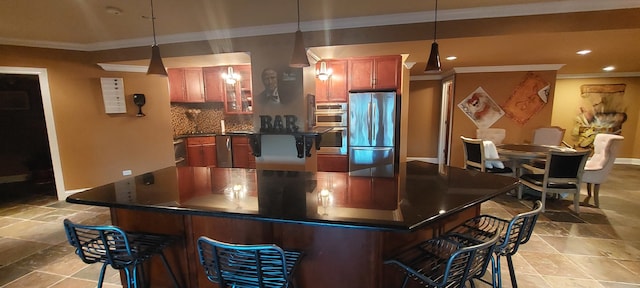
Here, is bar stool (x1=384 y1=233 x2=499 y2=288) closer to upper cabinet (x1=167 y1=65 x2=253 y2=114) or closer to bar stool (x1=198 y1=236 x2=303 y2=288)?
bar stool (x1=198 y1=236 x2=303 y2=288)

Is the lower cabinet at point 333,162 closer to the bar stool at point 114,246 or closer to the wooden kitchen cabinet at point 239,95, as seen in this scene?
the wooden kitchen cabinet at point 239,95

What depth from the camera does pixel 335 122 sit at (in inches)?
184

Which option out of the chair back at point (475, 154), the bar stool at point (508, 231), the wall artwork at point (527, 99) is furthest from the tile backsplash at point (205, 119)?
the wall artwork at point (527, 99)

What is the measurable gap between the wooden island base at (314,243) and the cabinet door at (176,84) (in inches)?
165

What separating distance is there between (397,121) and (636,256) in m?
2.89

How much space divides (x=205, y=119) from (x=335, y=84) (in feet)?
9.77

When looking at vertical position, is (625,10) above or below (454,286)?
above

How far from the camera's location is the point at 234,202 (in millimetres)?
1560

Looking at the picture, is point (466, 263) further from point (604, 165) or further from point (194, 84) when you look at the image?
point (194, 84)

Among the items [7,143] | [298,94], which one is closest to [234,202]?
[298,94]

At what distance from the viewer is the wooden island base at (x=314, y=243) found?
57.1 inches

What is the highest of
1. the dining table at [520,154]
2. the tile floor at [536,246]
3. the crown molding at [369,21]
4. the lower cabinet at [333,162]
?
the crown molding at [369,21]

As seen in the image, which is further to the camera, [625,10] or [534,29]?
[534,29]

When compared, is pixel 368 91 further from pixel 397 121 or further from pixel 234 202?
pixel 234 202
